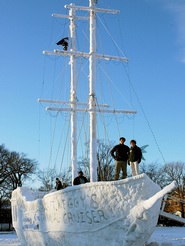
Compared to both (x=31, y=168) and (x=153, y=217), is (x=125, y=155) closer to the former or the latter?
Result: (x=153, y=217)

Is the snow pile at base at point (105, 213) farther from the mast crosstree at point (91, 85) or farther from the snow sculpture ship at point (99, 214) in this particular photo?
the mast crosstree at point (91, 85)

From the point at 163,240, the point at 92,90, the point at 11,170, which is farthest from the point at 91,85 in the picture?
the point at 11,170

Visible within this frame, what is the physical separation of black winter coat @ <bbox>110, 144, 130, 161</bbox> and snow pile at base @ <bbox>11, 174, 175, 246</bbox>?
5.83 ft

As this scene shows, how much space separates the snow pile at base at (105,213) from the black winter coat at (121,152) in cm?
178

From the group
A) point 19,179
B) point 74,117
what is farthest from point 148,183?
point 19,179

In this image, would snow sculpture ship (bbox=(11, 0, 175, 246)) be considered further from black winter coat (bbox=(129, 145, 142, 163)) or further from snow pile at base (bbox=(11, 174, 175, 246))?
black winter coat (bbox=(129, 145, 142, 163))

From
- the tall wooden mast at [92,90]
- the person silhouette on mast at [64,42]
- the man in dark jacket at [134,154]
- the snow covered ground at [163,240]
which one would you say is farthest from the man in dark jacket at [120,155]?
the person silhouette on mast at [64,42]

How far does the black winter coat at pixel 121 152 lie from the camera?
1256 cm

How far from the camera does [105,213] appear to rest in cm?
1070

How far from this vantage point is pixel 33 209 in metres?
14.4

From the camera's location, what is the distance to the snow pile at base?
10156 mm

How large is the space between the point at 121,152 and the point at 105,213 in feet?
7.84

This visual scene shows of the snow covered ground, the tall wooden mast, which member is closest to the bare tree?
the snow covered ground

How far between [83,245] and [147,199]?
7.92 ft
